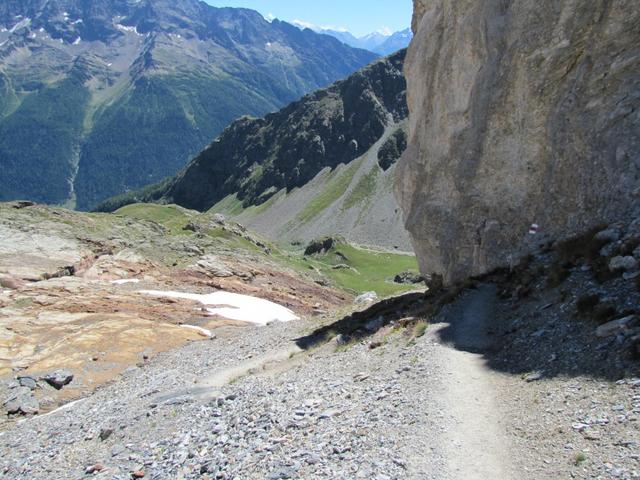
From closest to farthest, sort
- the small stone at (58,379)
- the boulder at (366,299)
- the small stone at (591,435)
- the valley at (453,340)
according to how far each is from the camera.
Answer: the small stone at (591,435) < the valley at (453,340) < the small stone at (58,379) < the boulder at (366,299)

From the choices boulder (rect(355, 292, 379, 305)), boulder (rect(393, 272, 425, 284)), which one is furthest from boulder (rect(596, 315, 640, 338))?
boulder (rect(393, 272, 425, 284))

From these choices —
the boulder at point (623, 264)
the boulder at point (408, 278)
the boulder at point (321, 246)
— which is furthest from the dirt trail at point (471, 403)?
the boulder at point (321, 246)

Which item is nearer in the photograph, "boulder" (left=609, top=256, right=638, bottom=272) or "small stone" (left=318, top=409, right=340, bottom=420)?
"small stone" (left=318, top=409, right=340, bottom=420)

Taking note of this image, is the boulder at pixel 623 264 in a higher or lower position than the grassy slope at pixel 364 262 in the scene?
higher

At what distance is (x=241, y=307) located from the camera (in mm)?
56250

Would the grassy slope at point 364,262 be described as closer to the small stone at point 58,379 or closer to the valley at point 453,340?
the valley at point 453,340

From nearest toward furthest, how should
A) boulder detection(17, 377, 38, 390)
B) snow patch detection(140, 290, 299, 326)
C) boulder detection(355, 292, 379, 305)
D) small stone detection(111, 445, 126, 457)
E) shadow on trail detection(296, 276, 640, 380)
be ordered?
1. shadow on trail detection(296, 276, 640, 380)
2. small stone detection(111, 445, 126, 457)
3. boulder detection(17, 377, 38, 390)
4. boulder detection(355, 292, 379, 305)
5. snow patch detection(140, 290, 299, 326)

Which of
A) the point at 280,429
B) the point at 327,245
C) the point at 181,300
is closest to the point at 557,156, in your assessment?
→ the point at 280,429

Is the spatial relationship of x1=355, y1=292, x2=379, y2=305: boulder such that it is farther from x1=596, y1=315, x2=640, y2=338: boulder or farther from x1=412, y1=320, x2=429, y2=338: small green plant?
x1=596, y1=315, x2=640, y2=338: boulder

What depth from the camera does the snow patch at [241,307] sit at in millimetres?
53000

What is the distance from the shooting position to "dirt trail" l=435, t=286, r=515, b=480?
1281 centimetres

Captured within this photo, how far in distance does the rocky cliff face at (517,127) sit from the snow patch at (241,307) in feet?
69.5

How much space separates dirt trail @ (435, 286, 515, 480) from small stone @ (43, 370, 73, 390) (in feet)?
76.2

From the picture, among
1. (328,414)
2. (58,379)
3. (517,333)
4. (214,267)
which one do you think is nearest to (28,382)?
(58,379)
